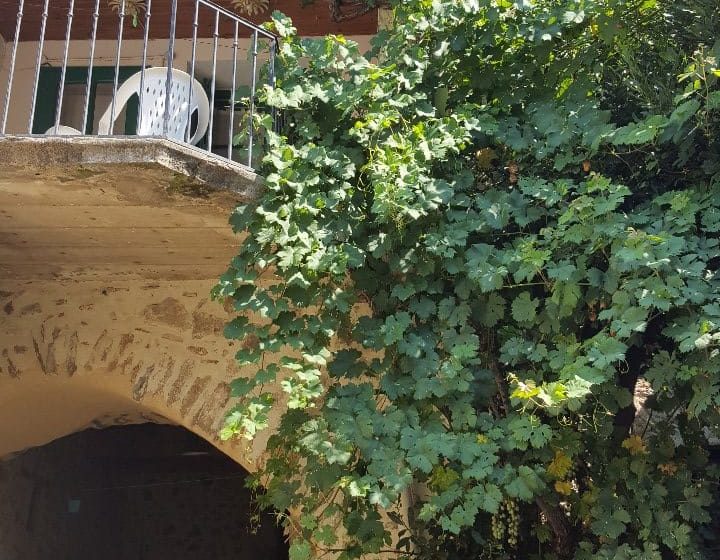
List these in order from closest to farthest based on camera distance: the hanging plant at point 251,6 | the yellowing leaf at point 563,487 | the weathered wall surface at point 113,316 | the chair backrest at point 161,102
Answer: the yellowing leaf at point 563,487 < the chair backrest at point 161,102 < the weathered wall surface at point 113,316 < the hanging plant at point 251,6

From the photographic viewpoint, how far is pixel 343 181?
3207 millimetres

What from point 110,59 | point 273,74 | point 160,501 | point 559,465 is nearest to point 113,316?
point 273,74

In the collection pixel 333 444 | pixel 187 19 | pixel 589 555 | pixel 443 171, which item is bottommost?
pixel 589 555

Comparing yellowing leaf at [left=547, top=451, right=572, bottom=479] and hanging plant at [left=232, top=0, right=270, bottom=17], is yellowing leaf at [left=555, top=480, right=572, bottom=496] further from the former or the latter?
hanging plant at [left=232, top=0, right=270, bottom=17]

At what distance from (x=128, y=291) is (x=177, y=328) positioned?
403 mm

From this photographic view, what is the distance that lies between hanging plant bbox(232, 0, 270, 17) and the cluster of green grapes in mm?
3369

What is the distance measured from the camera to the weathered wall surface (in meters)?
3.89

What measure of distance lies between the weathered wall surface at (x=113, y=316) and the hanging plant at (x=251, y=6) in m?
1.84

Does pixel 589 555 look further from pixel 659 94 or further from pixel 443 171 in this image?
pixel 659 94

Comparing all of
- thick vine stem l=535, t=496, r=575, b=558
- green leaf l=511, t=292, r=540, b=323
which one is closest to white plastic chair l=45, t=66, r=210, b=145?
green leaf l=511, t=292, r=540, b=323

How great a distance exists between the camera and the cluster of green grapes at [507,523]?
361 cm

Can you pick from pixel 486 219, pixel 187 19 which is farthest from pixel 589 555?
pixel 187 19

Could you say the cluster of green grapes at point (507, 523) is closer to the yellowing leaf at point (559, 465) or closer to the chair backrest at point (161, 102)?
the yellowing leaf at point (559, 465)

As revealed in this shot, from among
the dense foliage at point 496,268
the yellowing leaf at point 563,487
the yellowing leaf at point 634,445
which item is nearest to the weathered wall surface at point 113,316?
the dense foliage at point 496,268
